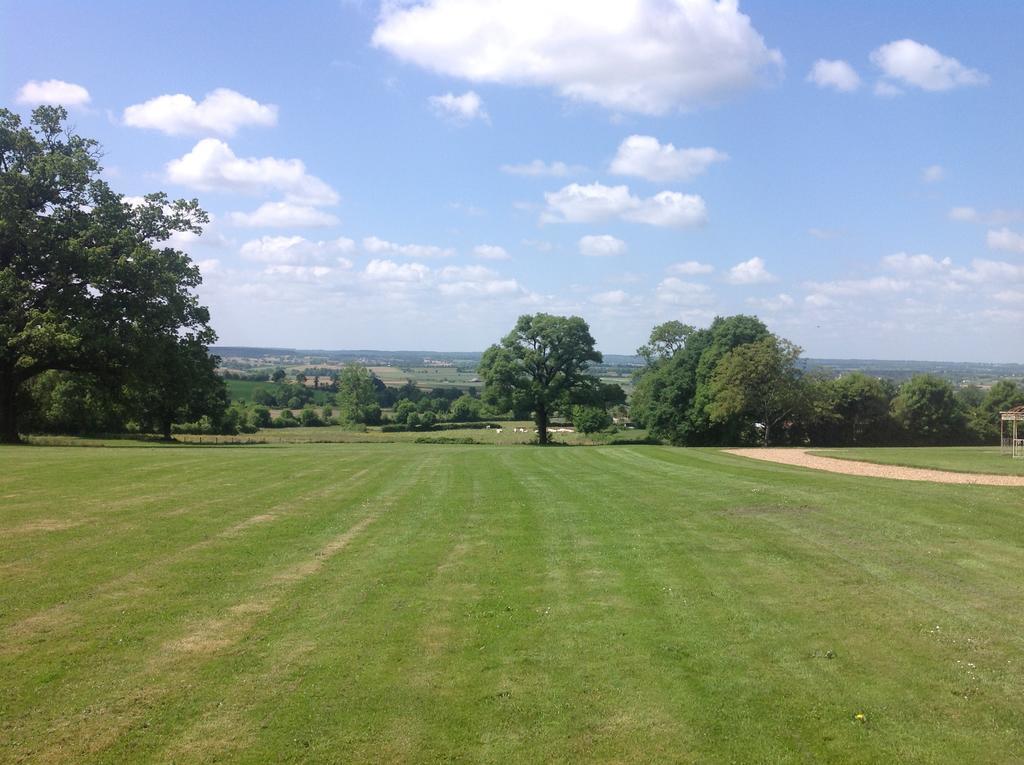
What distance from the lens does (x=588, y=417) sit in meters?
63.0

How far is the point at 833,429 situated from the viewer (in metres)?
55.8

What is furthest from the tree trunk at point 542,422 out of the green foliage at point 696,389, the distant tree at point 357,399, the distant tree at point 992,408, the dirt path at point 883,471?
the distant tree at point 992,408

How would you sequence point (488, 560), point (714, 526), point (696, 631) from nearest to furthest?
point (696, 631) → point (488, 560) → point (714, 526)

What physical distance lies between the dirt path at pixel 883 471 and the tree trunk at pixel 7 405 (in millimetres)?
34942

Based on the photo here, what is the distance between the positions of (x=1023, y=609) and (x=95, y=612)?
1049 cm

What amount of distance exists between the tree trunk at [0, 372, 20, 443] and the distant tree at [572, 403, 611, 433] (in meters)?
39.3

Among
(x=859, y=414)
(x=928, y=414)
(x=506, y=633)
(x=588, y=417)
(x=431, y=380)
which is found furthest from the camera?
(x=431, y=380)

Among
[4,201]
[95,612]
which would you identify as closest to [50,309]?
[4,201]

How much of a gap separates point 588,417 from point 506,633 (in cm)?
5536

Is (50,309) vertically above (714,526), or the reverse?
(50,309)

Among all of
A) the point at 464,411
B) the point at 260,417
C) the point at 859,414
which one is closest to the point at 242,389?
the point at 260,417

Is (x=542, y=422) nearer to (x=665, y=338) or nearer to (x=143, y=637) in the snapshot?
(x=665, y=338)

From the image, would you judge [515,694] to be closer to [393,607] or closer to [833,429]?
[393,607]

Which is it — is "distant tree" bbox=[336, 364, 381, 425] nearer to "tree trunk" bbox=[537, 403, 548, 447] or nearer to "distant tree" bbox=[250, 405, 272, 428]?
"distant tree" bbox=[250, 405, 272, 428]
